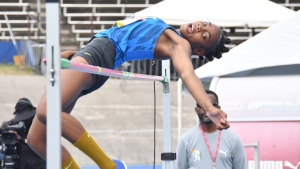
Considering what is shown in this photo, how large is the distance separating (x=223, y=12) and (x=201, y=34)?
10342 mm

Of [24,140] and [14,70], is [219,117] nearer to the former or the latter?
[24,140]

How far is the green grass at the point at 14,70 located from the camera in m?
18.1

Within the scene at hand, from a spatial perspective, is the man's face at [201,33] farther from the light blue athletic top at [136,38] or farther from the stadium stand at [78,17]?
the stadium stand at [78,17]

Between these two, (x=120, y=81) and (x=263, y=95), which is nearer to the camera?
(x=263, y=95)

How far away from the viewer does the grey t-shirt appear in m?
5.70

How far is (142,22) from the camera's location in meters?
4.16

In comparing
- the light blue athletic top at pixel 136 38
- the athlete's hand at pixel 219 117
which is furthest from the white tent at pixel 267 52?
the athlete's hand at pixel 219 117

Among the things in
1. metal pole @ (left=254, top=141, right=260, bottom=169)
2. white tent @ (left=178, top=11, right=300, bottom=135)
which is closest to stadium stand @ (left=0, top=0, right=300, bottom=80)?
white tent @ (left=178, top=11, right=300, bottom=135)

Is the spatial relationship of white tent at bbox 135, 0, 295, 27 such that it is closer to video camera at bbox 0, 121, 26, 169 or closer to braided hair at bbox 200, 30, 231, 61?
video camera at bbox 0, 121, 26, 169

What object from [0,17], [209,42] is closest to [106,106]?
[0,17]

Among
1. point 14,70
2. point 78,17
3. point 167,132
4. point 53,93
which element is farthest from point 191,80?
point 78,17

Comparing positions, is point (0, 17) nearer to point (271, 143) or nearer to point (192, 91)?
point (271, 143)

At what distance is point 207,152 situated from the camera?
5.71 m

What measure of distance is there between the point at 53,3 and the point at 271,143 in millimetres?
5087
